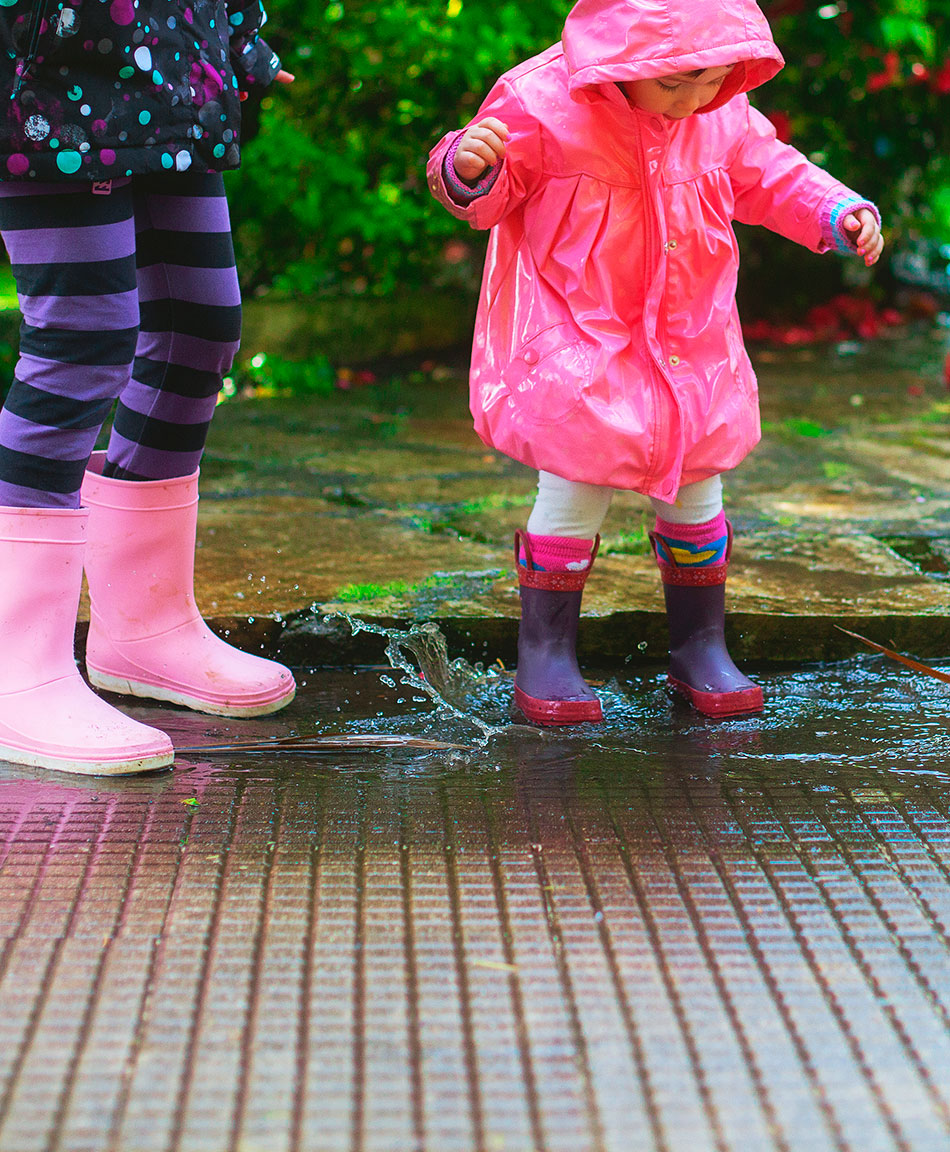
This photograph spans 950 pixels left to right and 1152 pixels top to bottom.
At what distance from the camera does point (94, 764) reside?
190cm

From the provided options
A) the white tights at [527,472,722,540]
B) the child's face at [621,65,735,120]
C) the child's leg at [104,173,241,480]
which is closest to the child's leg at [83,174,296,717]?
the child's leg at [104,173,241,480]

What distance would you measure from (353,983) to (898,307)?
21.6 feet

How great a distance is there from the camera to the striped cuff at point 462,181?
193 centimetres

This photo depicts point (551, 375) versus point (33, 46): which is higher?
point (33, 46)

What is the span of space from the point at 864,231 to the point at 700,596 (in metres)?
0.62

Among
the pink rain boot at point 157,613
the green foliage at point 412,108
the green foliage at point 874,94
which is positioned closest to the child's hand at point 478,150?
the pink rain boot at point 157,613

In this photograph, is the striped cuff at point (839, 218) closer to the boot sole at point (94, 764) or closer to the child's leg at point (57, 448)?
the child's leg at point (57, 448)

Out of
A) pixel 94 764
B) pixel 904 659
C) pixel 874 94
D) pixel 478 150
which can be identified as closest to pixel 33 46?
pixel 478 150

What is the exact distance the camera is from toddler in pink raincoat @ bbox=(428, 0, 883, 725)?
6.30 feet

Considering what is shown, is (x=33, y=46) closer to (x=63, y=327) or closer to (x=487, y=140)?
(x=63, y=327)

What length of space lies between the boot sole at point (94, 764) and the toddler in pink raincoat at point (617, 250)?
58 cm

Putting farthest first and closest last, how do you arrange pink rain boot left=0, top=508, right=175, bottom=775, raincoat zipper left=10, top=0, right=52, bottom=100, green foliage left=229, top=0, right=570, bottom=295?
green foliage left=229, top=0, right=570, bottom=295 < pink rain boot left=0, top=508, right=175, bottom=775 < raincoat zipper left=10, top=0, right=52, bottom=100

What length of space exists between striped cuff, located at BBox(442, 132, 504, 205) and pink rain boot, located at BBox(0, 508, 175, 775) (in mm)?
696

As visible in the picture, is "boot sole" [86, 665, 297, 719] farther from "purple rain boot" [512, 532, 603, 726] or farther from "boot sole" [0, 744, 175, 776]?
"purple rain boot" [512, 532, 603, 726]
